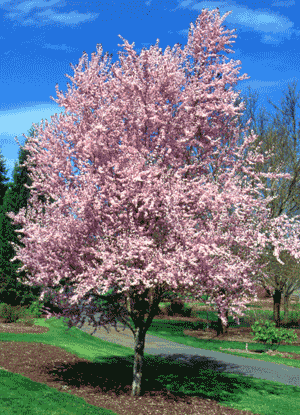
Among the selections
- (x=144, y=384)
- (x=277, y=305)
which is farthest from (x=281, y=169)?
(x=144, y=384)

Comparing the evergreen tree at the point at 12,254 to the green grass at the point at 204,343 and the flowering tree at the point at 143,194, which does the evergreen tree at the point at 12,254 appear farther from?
the flowering tree at the point at 143,194

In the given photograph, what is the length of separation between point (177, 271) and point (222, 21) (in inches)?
250

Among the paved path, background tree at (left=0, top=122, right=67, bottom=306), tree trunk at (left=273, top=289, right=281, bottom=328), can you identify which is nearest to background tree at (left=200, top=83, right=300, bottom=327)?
tree trunk at (left=273, top=289, right=281, bottom=328)

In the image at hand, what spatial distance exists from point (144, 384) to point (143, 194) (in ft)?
20.8

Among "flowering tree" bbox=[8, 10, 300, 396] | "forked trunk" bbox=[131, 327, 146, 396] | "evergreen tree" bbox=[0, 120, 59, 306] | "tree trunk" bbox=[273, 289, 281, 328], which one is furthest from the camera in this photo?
"tree trunk" bbox=[273, 289, 281, 328]

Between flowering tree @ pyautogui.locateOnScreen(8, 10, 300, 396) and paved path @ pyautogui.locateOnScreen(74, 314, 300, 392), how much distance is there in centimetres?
493

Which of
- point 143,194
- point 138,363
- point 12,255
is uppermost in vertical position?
point 143,194

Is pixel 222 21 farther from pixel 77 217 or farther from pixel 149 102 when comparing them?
pixel 77 217

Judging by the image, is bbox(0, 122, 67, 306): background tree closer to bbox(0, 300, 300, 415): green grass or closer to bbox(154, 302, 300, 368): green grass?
bbox(0, 300, 300, 415): green grass

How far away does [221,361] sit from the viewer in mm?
16922

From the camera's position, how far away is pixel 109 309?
10500 mm

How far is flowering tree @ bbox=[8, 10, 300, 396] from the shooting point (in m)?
8.27

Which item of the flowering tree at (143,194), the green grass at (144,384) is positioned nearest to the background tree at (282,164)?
the green grass at (144,384)

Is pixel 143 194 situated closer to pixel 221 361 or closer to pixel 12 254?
pixel 221 361
